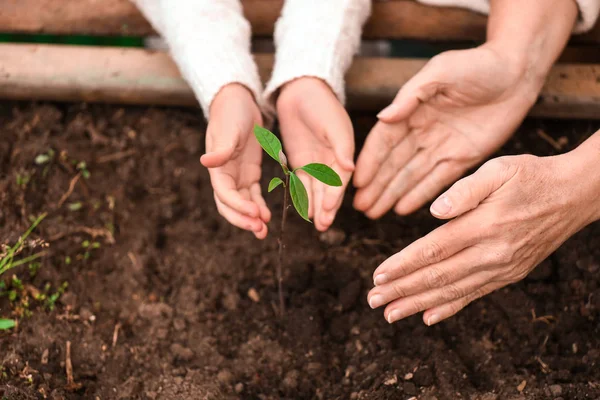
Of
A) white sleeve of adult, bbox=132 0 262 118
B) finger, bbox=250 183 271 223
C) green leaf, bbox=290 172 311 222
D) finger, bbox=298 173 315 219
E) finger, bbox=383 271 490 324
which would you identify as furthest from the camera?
white sleeve of adult, bbox=132 0 262 118

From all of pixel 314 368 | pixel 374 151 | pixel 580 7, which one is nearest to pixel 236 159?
pixel 374 151

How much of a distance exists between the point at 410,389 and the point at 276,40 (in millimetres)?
1191

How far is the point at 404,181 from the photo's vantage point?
5.88ft

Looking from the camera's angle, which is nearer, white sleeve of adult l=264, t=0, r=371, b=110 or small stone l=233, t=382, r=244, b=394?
small stone l=233, t=382, r=244, b=394

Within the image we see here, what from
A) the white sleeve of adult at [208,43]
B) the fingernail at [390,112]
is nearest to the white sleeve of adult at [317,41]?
the white sleeve of adult at [208,43]

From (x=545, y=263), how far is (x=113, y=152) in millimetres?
1449

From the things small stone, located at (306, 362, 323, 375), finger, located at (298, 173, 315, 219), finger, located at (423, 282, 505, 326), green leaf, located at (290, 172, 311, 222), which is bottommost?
small stone, located at (306, 362, 323, 375)

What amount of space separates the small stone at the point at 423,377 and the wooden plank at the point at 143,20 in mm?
1168

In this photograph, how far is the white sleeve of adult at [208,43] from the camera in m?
1.82

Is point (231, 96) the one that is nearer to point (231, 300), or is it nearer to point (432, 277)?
point (231, 300)

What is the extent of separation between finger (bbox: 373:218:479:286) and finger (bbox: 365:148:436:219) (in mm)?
374

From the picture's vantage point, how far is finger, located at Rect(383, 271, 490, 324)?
1.47m

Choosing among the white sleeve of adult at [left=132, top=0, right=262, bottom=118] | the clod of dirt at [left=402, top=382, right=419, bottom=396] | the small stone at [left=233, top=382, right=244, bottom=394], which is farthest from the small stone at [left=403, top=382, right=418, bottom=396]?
the white sleeve of adult at [left=132, top=0, right=262, bottom=118]

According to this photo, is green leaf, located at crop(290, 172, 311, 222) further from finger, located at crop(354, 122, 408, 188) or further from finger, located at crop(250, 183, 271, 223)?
finger, located at crop(354, 122, 408, 188)
